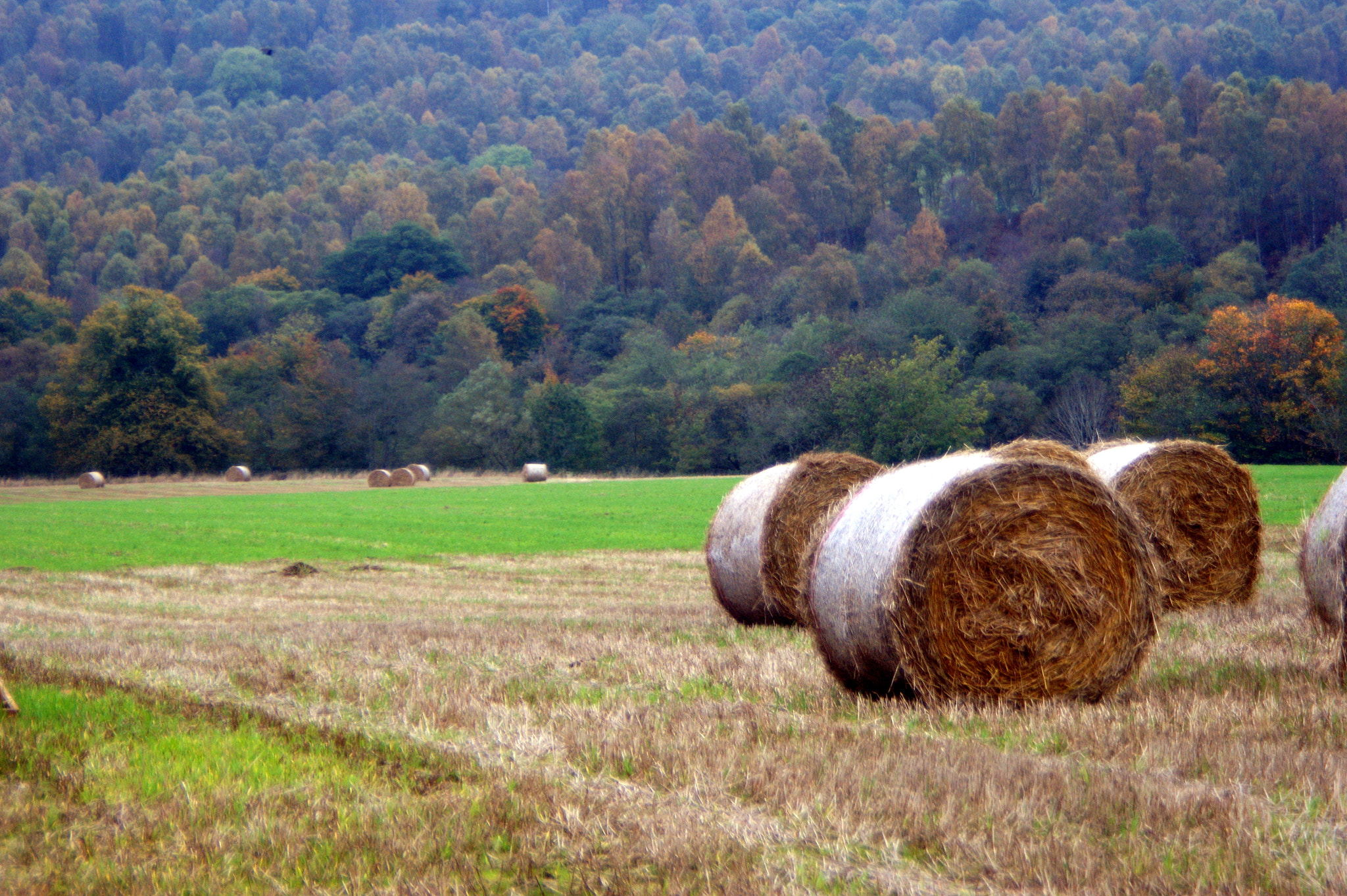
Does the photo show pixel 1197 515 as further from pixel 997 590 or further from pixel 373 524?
pixel 373 524

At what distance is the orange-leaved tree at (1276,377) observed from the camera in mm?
52781

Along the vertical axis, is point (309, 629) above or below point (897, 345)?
below

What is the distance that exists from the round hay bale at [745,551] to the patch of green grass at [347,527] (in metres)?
10.6

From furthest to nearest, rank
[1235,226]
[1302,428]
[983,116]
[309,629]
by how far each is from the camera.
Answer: [983,116] → [1235,226] → [1302,428] → [309,629]

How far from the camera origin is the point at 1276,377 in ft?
177

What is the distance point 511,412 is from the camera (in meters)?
76.6

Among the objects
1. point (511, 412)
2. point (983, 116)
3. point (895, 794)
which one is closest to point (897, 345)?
point (511, 412)

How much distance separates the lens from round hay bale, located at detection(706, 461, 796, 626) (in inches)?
476

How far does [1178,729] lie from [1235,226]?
299 ft

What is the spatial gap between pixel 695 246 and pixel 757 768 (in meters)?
102

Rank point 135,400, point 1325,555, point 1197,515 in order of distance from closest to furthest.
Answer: point 1325,555
point 1197,515
point 135,400

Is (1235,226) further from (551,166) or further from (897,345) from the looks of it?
(551,166)

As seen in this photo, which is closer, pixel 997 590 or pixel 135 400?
pixel 997 590

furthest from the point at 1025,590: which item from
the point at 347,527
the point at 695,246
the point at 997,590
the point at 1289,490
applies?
the point at 695,246
